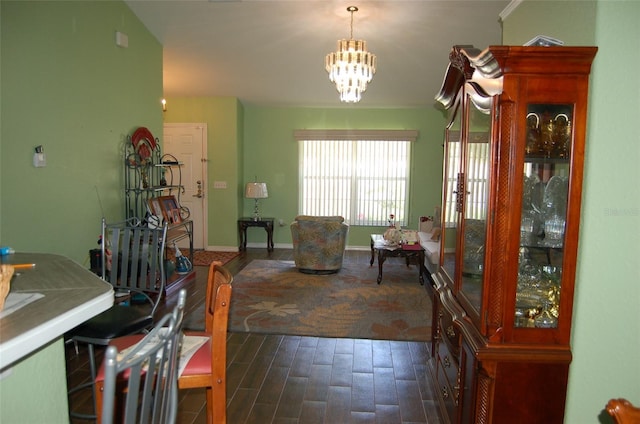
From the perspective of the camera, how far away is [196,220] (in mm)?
7121

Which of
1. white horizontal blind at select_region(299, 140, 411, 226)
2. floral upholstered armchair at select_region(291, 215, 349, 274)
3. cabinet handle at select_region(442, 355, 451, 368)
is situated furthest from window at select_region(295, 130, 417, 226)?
cabinet handle at select_region(442, 355, 451, 368)

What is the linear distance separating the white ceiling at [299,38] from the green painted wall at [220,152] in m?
0.39

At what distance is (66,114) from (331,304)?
2.97m

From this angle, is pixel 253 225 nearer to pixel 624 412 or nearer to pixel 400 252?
pixel 400 252

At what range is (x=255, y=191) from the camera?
22.9ft

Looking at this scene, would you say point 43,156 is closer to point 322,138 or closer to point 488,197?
point 488,197

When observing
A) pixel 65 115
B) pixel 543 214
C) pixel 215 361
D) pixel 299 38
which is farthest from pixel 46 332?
pixel 299 38

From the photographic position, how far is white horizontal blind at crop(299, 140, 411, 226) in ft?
23.9

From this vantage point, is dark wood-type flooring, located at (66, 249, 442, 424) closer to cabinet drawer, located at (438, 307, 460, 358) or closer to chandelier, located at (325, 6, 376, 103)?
cabinet drawer, located at (438, 307, 460, 358)

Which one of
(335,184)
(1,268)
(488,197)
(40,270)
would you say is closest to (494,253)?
(488,197)

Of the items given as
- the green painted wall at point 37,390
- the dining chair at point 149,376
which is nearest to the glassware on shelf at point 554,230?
the dining chair at point 149,376

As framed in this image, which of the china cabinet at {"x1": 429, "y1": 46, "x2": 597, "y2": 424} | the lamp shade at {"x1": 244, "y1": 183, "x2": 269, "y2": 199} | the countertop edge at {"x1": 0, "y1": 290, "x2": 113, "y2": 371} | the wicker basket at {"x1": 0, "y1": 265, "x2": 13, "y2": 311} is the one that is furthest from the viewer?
the lamp shade at {"x1": 244, "y1": 183, "x2": 269, "y2": 199}

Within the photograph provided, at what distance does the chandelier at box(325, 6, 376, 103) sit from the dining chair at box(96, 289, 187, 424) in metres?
2.99

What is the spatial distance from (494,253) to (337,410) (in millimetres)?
1363
